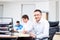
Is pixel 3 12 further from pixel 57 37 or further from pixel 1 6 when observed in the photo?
pixel 57 37

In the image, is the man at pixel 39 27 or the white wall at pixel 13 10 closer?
the man at pixel 39 27

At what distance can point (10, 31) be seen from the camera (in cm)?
343

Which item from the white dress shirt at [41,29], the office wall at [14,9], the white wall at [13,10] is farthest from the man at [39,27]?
the white wall at [13,10]

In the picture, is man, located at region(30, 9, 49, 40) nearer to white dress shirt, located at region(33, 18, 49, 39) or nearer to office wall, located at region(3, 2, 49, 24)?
white dress shirt, located at region(33, 18, 49, 39)

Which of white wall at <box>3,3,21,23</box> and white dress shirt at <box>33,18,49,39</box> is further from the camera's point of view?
white wall at <box>3,3,21,23</box>

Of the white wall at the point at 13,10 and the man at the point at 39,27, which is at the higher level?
the white wall at the point at 13,10

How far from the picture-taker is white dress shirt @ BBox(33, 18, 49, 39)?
9.82ft

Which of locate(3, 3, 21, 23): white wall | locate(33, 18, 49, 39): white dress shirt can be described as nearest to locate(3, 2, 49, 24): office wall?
locate(3, 3, 21, 23): white wall

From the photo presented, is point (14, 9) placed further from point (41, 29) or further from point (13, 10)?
point (41, 29)

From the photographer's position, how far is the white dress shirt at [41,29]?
299 cm

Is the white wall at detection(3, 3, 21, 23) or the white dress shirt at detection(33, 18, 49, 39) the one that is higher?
the white wall at detection(3, 3, 21, 23)

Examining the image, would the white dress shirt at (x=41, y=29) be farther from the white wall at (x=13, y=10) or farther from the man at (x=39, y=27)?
the white wall at (x=13, y=10)

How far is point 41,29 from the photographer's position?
10.1 feet

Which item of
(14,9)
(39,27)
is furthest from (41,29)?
(14,9)
